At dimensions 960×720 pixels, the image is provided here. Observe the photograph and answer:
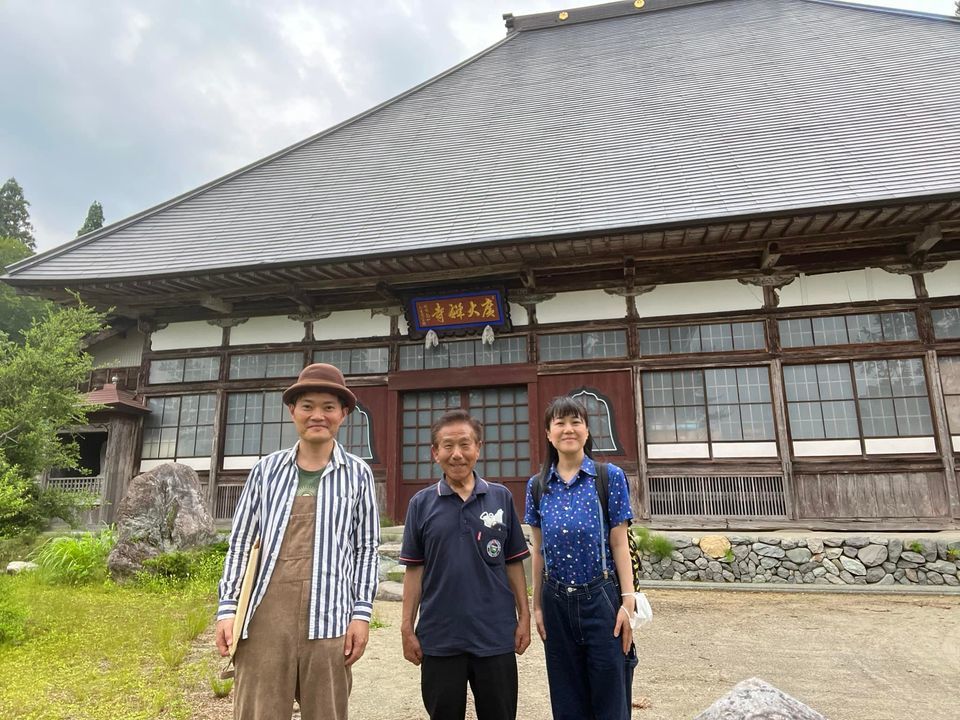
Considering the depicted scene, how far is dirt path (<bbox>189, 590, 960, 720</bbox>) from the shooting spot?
3.25 m

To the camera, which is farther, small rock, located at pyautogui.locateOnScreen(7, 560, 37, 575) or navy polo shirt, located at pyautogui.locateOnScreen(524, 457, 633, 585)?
small rock, located at pyautogui.locateOnScreen(7, 560, 37, 575)

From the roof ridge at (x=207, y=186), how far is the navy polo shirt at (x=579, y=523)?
9.61m

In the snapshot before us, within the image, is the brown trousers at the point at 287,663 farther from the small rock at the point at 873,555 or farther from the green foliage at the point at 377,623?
the small rock at the point at 873,555

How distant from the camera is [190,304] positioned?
368 inches

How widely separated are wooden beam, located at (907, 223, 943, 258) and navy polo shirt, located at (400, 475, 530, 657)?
7.22 metres

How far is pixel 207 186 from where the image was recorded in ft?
39.0

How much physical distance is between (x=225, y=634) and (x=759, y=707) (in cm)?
182

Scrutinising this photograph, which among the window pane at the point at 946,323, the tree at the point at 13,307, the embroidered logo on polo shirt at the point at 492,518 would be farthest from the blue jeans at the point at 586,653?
the tree at the point at 13,307

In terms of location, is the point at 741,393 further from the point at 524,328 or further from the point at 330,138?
the point at 330,138

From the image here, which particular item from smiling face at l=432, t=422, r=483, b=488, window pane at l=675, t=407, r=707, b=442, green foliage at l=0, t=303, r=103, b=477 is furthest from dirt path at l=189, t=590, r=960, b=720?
green foliage at l=0, t=303, r=103, b=477

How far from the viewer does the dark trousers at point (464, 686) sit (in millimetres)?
2002

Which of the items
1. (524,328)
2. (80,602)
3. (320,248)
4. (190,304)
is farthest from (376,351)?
(80,602)

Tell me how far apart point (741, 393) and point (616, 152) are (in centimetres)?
473

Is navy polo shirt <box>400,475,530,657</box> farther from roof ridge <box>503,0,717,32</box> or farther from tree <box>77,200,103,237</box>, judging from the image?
tree <box>77,200,103,237</box>
